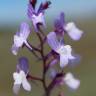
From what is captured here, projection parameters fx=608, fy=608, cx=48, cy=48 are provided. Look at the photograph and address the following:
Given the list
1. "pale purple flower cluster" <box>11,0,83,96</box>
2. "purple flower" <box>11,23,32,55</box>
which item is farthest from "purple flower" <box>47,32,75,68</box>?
"purple flower" <box>11,23,32,55</box>

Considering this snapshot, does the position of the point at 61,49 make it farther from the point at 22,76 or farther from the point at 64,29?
the point at 22,76

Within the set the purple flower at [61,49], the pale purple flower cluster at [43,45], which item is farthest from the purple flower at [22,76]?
the purple flower at [61,49]

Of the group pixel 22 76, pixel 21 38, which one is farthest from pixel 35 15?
pixel 22 76

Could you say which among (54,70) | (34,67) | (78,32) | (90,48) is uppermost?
(78,32)

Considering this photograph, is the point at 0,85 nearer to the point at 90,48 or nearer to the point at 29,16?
the point at 90,48

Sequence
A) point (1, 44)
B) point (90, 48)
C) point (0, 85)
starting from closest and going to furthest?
point (0, 85)
point (90, 48)
point (1, 44)

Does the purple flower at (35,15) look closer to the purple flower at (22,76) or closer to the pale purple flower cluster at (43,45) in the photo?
A: the pale purple flower cluster at (43,45)

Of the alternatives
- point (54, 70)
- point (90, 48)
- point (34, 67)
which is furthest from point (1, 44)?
point (54, 70)
